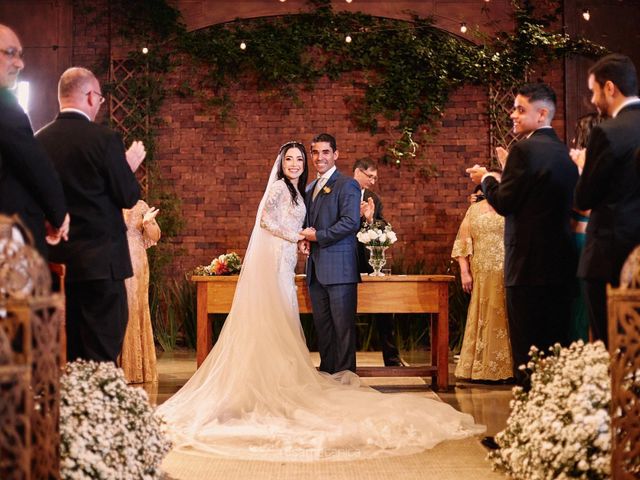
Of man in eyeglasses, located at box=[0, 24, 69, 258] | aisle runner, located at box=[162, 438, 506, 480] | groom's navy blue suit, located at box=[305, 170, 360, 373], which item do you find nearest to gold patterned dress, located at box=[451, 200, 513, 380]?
groom's navy blue suit, located at box=[305, 170, 360, 373]

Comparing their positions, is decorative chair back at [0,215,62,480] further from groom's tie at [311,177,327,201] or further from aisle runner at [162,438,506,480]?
groom's tie at [311,177,327,201]

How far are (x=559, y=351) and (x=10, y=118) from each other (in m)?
2.44

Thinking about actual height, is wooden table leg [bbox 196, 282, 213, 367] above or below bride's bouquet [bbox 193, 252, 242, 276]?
below

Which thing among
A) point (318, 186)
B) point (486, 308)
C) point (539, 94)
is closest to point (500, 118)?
point (486, 308)

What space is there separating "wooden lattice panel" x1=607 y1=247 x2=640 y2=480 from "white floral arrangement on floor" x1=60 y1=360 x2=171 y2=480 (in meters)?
1.74

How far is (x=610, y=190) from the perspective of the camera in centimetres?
344

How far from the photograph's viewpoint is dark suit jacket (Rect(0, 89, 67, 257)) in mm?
3156

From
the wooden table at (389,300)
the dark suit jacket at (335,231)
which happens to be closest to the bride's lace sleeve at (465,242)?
the wooden table at (389,300)

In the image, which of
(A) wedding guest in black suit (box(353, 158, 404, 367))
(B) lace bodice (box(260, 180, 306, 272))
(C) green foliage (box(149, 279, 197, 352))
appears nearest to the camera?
(B) lace bodice (box(260, 180, 306, 272))

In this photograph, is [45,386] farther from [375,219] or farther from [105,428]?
[375,219]

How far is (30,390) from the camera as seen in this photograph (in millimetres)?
2562

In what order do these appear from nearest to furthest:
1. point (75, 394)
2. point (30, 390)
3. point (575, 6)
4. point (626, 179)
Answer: point (30, 390) < point (75, 394) < point (626, 179) < point (575, 6)

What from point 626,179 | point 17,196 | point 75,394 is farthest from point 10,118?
point 626,179

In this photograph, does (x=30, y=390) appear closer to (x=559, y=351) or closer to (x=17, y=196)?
(x=17, y=196)
